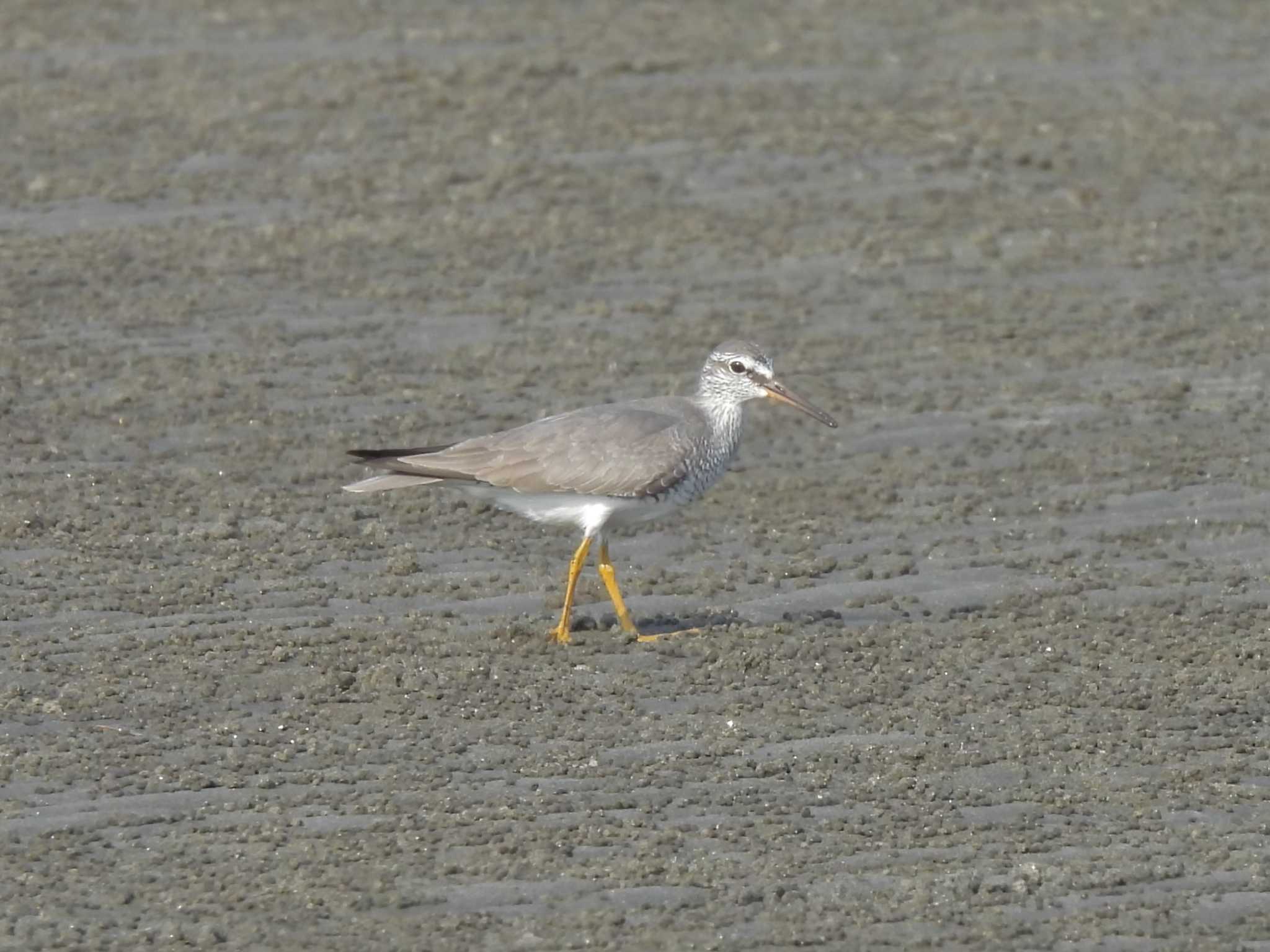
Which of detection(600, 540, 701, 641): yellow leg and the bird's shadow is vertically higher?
detection(600, 540, 701, 641): yellow leg

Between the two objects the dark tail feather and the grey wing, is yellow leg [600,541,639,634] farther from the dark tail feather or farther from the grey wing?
the dark tail feather

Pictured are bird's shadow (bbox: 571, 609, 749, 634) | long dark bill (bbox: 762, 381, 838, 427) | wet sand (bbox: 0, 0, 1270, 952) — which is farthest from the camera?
long dark bill (bbox: 762, 381, 838, 427)

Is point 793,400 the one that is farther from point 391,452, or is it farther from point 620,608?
point 391,452

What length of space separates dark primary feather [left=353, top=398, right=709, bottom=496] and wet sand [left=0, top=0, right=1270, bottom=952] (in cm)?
58

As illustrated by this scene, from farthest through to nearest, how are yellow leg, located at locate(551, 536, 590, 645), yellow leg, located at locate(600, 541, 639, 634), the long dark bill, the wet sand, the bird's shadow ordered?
the long dark bill → the bird's shadow → yellow leg, located at locate(600, 541, 639, 634) → yellow leg, located at locate(551, 536, 590, 645) → the wet sand

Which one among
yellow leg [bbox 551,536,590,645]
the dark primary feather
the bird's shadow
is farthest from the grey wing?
the bird's shadow

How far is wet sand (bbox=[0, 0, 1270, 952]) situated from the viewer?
24.1 ft

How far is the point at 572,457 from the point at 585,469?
0.25ft

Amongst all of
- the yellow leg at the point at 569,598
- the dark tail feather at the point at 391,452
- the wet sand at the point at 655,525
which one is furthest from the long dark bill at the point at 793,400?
the dark tail feather at the point at 391,452

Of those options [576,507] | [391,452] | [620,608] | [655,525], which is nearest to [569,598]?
[620,608]

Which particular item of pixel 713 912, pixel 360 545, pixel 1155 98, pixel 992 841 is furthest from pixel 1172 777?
pixel 1155 98

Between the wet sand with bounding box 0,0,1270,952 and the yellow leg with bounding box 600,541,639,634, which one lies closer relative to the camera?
the wet sand with bounding box 0,0,1270,952

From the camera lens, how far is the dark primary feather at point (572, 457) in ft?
31.9

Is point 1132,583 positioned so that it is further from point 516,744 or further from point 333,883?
point 333,883
